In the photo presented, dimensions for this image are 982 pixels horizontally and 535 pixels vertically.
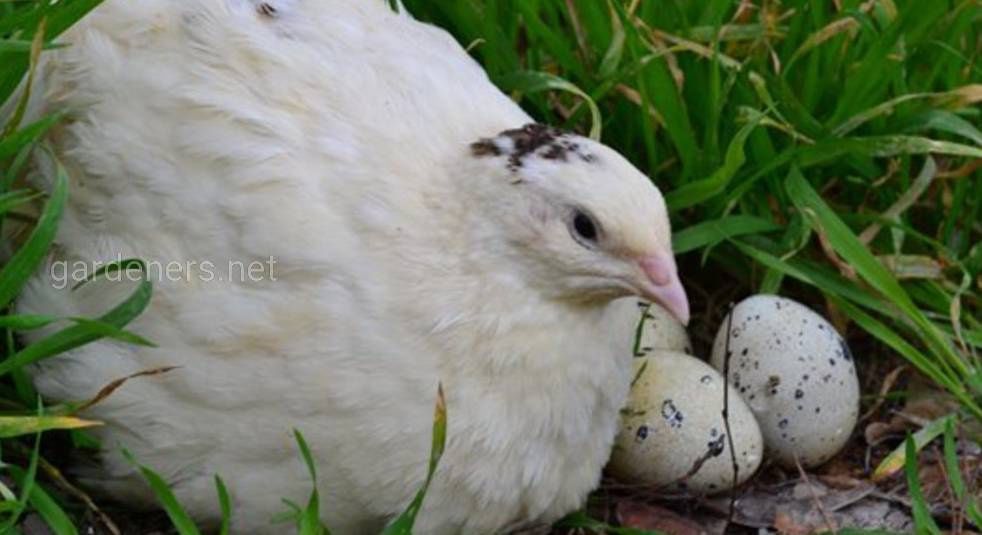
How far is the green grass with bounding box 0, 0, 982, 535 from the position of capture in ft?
10.7

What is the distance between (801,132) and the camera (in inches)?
133

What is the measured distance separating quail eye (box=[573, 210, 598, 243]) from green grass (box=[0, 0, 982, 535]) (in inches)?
22.2

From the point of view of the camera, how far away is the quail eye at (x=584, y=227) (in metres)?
2.63

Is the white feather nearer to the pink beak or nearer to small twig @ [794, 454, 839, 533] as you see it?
the pink beak

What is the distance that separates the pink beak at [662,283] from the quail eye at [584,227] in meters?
0.08

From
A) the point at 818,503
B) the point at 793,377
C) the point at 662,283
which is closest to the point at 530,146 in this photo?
the point at 662,283

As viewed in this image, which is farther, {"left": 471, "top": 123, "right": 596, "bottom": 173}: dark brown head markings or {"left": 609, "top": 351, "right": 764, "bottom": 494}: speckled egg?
{"left": 609, "top": 351, "right": 764, "bottom": 494}: speckled egg

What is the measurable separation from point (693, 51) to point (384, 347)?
40.7 inches

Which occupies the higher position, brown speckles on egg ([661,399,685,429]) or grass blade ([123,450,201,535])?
grass blade ([123,450,201,535])

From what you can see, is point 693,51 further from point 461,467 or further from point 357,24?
point 461,467

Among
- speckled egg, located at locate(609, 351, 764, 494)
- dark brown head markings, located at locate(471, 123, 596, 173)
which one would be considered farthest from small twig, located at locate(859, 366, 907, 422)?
dark brown head markings, located at locate(471, 123, 596, 173)

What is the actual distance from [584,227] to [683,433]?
54 cm

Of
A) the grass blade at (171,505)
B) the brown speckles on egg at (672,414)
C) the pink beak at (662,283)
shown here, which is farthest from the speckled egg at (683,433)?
the grass blade at (171,505)

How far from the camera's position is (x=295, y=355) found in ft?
8.68
